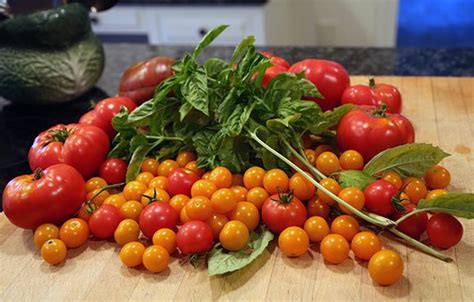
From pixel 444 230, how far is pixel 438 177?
185mm

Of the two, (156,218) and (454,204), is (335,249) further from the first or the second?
(156,218)

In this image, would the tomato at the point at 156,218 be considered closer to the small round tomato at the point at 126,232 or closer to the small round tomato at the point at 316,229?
the small round tomato at the point at 126,232

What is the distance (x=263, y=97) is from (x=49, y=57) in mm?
614

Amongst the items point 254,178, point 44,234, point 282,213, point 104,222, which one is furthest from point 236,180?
point 44,234

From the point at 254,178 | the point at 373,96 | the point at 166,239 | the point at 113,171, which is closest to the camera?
the point at 166,239

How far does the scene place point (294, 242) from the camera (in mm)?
1023

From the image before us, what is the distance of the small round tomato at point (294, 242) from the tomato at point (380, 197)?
0.43 ft

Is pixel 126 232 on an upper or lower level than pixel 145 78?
lower

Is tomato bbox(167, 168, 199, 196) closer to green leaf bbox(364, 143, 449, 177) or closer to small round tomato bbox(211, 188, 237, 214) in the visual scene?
small round tomato bbox(211, 188, 237, 214)

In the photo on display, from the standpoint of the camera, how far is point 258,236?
3.60 ft

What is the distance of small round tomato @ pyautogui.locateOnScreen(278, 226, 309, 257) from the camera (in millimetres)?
1023

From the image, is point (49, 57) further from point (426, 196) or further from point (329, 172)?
point (426, 196)

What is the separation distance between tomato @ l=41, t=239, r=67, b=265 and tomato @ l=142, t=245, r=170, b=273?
149mm

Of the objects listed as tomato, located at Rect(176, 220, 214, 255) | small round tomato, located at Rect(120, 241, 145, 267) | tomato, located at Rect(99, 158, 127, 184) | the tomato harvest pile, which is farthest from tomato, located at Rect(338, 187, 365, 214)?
tomato, located at Rect(99, 158, 127, 184)
